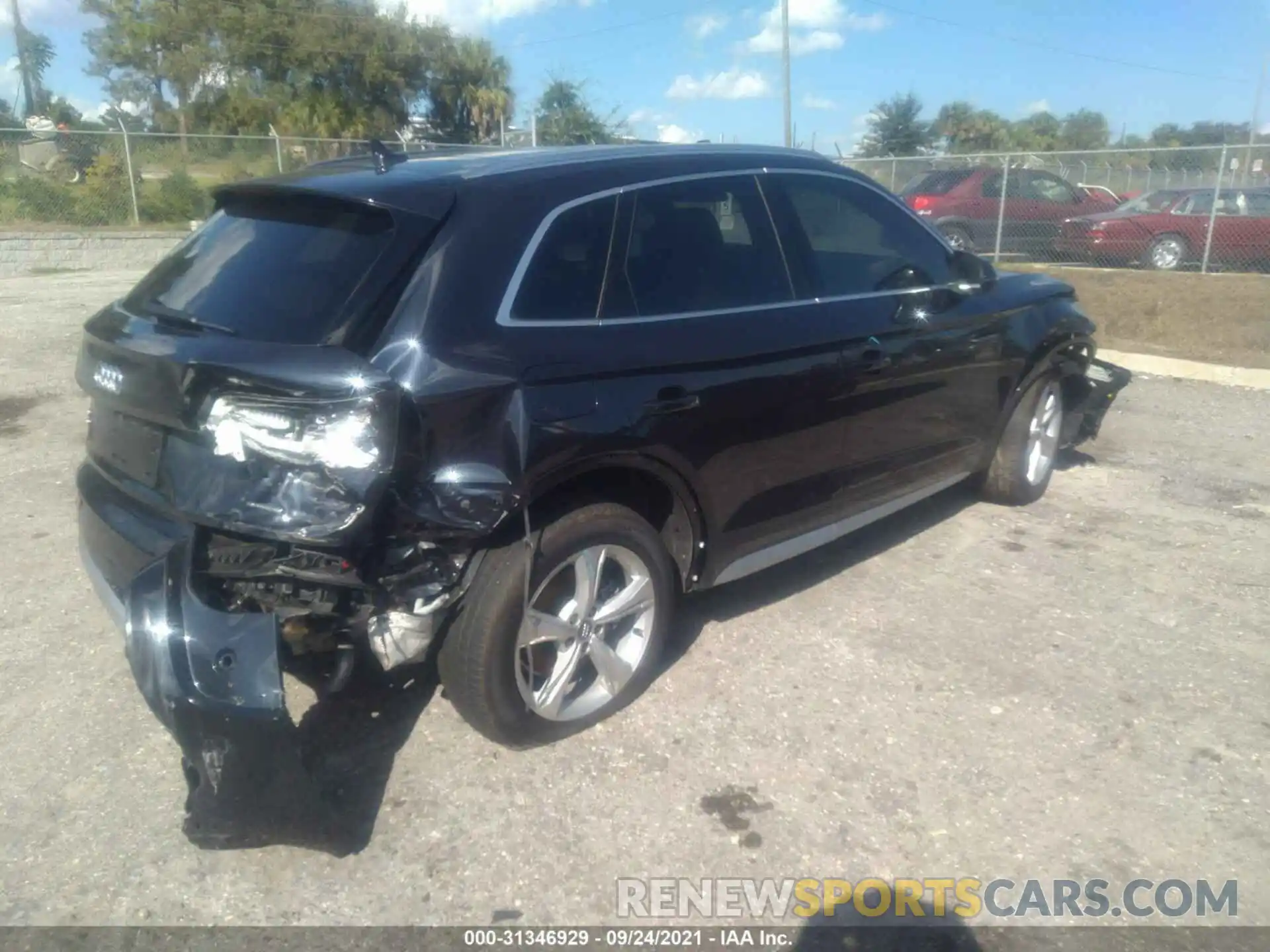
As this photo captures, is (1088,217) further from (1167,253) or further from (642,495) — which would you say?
(642,495)

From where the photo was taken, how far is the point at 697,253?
3791 mm

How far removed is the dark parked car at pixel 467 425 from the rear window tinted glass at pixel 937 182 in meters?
14.5

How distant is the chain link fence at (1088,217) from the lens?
16375 mm

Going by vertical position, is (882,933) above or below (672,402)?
below

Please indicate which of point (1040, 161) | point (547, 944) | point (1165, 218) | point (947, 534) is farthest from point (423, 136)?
point (547, 944)

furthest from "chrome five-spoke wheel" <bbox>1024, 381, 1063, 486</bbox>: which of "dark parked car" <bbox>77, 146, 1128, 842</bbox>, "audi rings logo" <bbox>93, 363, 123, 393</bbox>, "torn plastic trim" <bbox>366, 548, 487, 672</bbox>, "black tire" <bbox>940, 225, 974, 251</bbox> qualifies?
"black tire" <bbox>940, 225, 974, 251</bbox>

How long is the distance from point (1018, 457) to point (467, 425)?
3.62 meters

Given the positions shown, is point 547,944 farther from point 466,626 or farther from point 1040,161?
point 1040,161

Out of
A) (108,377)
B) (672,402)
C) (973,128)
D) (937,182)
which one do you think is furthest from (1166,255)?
(973,128)

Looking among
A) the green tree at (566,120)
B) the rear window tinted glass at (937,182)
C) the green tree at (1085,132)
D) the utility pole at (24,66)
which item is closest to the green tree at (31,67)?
the utility pole at (24,66)

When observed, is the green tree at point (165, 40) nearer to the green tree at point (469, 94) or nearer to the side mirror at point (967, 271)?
the green tree at point (469, 94)

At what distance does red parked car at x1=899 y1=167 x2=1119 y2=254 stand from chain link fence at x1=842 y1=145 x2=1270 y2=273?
0.01 meters

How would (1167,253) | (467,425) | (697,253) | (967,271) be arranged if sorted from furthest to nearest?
(1167,253)
(967,271)
(697,253)
(467,425)

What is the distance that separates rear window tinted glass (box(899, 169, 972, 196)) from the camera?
17.6 m
